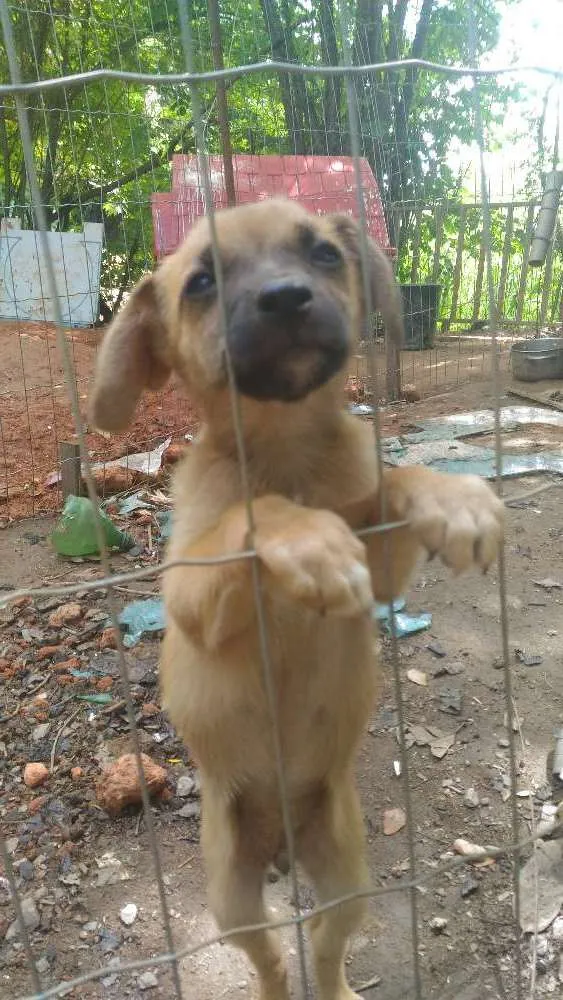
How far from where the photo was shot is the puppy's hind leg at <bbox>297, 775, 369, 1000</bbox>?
8.30ft

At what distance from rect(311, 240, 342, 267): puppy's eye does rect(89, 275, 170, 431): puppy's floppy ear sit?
61 centimetres

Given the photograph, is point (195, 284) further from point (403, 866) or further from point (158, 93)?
point (158, 93)

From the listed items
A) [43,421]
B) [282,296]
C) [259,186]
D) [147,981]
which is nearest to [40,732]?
[147,981]

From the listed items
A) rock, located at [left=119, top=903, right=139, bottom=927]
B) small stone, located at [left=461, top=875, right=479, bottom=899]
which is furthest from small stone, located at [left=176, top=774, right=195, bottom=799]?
small stone, located at [left=461, top=875, right=479, bottom=899]

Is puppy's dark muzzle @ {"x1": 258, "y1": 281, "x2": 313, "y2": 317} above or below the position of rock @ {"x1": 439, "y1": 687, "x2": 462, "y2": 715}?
above

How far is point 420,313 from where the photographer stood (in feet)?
39.3

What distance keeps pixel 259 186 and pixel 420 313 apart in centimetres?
401

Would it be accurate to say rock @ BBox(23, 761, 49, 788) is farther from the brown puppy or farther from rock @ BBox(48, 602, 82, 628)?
the brown puppy

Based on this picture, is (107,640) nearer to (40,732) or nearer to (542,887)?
(40,732)

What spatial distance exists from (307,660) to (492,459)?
204 inches

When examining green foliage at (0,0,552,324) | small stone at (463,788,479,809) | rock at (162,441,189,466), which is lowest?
small stone at (463,788,479,809)

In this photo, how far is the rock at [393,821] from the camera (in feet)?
11.5

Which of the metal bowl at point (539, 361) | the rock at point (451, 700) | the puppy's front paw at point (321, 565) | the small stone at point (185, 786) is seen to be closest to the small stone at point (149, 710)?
the small stone at point (185, 786)

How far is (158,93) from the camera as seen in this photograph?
10859mm
